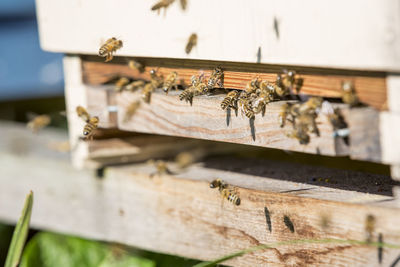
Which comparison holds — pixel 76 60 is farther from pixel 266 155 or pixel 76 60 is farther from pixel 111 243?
pixel 266 155

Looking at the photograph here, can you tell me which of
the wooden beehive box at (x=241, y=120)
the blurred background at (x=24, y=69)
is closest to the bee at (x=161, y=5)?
the wooden beehive box at (x=241, y=120)

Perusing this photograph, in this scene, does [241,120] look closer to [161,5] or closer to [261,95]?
[261,95]

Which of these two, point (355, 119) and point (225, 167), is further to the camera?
point (225, 167)

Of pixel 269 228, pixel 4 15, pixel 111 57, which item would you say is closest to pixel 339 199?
pixel 269 228

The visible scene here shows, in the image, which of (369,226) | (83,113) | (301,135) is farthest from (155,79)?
(369,226)

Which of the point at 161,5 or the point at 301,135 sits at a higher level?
the point at 161,5

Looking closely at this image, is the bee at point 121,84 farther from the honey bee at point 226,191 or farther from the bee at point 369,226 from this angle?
Result: the bee at point 369,226
